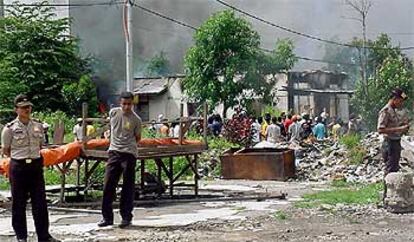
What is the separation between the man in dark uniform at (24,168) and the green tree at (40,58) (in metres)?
25.3

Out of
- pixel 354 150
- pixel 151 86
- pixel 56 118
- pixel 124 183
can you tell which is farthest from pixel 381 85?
pixel 124 183

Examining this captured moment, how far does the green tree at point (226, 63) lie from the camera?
98.1ft

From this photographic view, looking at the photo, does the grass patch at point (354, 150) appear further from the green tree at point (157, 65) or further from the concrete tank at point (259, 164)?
the green tree at point (157, 65)

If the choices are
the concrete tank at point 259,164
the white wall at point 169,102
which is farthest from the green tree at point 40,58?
the concrete tank at point 259,164

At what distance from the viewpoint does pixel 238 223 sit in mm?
9766

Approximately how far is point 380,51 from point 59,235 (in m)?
31.0

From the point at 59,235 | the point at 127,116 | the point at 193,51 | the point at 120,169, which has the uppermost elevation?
the point at 193,51

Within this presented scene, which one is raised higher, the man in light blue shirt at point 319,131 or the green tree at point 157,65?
the green tree at point 157,65

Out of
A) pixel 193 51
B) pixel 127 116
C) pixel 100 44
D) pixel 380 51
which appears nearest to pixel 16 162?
pixel 127 116

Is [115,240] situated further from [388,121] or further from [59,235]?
[388,121]

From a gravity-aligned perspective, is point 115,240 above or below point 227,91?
below

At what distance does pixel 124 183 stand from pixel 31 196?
1.51 m

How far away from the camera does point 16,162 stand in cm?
837

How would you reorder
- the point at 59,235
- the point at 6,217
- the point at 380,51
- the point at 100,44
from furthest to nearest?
the point at 100,44
the point at 380,51
the point at 6,217
the point at 59,235
